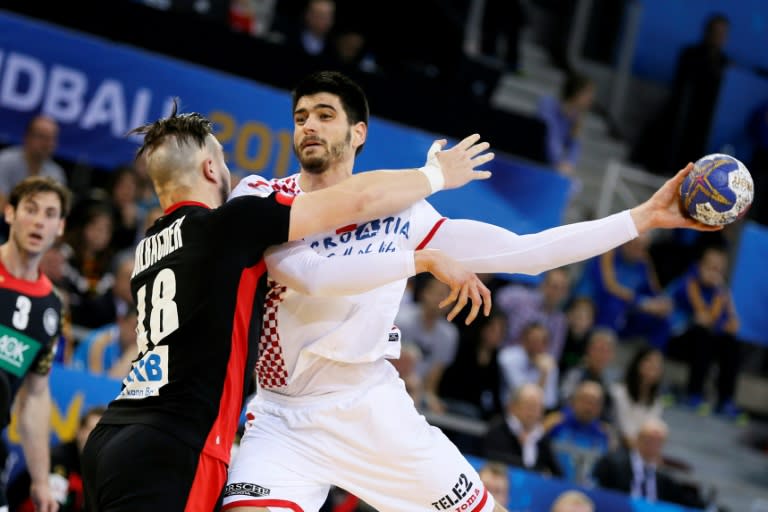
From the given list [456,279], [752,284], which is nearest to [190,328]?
[456,279]

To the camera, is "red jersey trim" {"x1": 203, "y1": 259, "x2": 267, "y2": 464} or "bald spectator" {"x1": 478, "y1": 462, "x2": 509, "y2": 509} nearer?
"red jersey trim" {"x1": 203, "y1": 259, "x2": 267, "y2": 464}

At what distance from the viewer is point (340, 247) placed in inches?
211

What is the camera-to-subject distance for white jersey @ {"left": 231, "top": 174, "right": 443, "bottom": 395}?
17.6 ft

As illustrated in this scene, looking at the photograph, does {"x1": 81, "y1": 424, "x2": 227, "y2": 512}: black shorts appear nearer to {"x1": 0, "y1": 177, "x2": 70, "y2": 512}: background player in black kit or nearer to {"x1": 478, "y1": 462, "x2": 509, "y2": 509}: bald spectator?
{"x1": 0, "y1": 177, "x2": 70, "y2": 512}: background player in black kit

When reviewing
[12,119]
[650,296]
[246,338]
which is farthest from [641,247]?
[246,338]

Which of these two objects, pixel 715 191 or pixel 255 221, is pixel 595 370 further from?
pixel 255 221

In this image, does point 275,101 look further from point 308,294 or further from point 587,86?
point 308,294

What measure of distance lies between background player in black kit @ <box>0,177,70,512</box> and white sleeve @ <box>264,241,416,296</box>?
2079mm

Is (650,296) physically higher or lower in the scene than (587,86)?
lower

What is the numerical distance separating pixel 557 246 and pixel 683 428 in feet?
28.5

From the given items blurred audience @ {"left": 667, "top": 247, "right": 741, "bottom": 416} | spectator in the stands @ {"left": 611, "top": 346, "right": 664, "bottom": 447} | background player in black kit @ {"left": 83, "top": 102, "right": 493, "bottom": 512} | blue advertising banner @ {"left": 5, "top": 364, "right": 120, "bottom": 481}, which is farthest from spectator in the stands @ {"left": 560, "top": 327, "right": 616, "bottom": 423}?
background player in black kit @ {"left": 83, "top": 102, "right": 493, "bottom": 512}

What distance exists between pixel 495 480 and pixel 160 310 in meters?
4.54

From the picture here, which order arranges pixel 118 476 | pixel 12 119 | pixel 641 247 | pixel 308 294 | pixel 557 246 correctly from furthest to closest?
1. pixel 641 247
2. pixel 12 119
3. pixel 557 246
4. pixel 308 294
5. pixel 118 476

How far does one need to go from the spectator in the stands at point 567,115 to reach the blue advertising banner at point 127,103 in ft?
7.25
